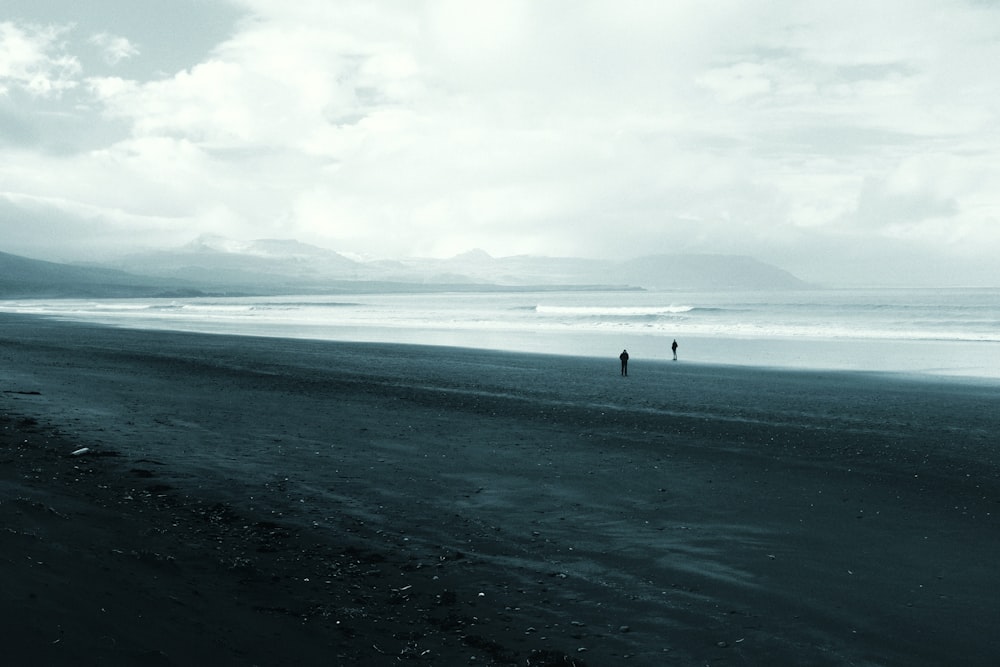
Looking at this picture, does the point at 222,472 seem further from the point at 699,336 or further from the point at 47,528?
the point at 699,336

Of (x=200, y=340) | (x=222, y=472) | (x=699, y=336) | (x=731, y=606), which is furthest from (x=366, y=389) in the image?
(x=699, y=336)

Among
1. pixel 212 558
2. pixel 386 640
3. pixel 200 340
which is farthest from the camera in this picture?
pixel 200 340

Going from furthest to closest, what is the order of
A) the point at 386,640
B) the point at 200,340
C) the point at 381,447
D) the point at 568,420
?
the point at 200,340, the point at 568,420, the point at 381,447, the point at 386,640

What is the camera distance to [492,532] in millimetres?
9727

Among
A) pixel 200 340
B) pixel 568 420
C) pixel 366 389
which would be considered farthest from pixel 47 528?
pixel 200 340

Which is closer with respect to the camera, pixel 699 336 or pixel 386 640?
pixel 386 640

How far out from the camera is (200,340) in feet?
147

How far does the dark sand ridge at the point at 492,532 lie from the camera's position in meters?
6.54

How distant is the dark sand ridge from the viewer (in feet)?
21.5

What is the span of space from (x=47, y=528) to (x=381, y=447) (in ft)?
23.6

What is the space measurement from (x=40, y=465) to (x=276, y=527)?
4134 mm

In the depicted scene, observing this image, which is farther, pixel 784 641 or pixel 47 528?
pixel 47 528

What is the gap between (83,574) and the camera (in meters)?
6.86

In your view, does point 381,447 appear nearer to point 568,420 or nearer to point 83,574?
point 568,420
